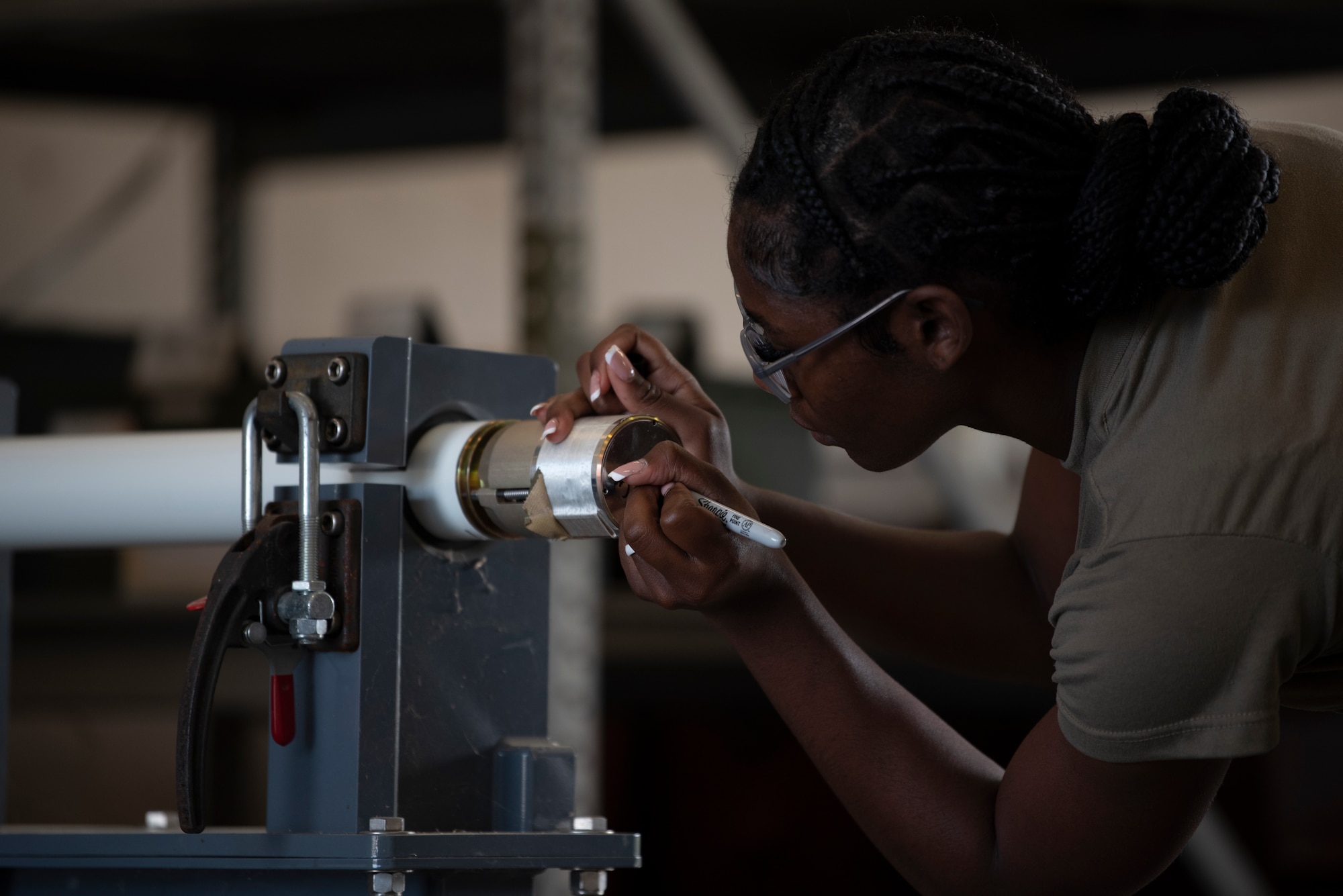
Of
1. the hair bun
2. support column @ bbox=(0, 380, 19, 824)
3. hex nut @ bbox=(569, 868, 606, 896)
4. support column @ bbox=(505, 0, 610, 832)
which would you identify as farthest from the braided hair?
support column @ bbox=(505, 0, 610, 832)

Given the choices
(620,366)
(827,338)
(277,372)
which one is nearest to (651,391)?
(620,366)

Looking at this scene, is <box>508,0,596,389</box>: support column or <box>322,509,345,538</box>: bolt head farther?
<box>508,0,596,389</box>: support column

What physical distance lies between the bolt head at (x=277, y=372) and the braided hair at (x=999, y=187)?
32 centimetres

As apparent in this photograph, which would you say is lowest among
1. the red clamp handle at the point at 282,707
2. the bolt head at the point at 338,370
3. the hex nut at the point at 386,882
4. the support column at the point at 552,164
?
the hex nut at the point at 386,882

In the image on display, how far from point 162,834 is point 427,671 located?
19 centimetres

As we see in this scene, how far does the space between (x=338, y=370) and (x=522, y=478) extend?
0.13 meters

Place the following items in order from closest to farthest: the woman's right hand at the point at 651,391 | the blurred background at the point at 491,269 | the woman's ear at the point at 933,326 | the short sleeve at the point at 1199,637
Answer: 1. the short sleeve at the point at 1199,637
2. the woman's ear at the point at 933,326
3. the woman's right hand at the point at 651,391
4. the blurred background at the point at 491,269

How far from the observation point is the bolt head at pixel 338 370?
84 cm

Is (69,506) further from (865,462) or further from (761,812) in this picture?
(761,812)

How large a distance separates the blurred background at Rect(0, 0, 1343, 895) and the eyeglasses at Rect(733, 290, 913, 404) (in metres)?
0.24

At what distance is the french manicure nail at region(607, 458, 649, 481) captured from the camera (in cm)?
84

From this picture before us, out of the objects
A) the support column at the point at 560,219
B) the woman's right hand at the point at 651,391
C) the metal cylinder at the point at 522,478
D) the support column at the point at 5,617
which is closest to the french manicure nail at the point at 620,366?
the woman's right hand at the point at 651,391

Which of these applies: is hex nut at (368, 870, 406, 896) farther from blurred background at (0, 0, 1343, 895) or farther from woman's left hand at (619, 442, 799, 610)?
blurred background at (0, 0, 1343, 895)

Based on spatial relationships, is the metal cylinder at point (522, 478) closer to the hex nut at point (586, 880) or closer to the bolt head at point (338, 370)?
the bolt head at point (338, 370)
